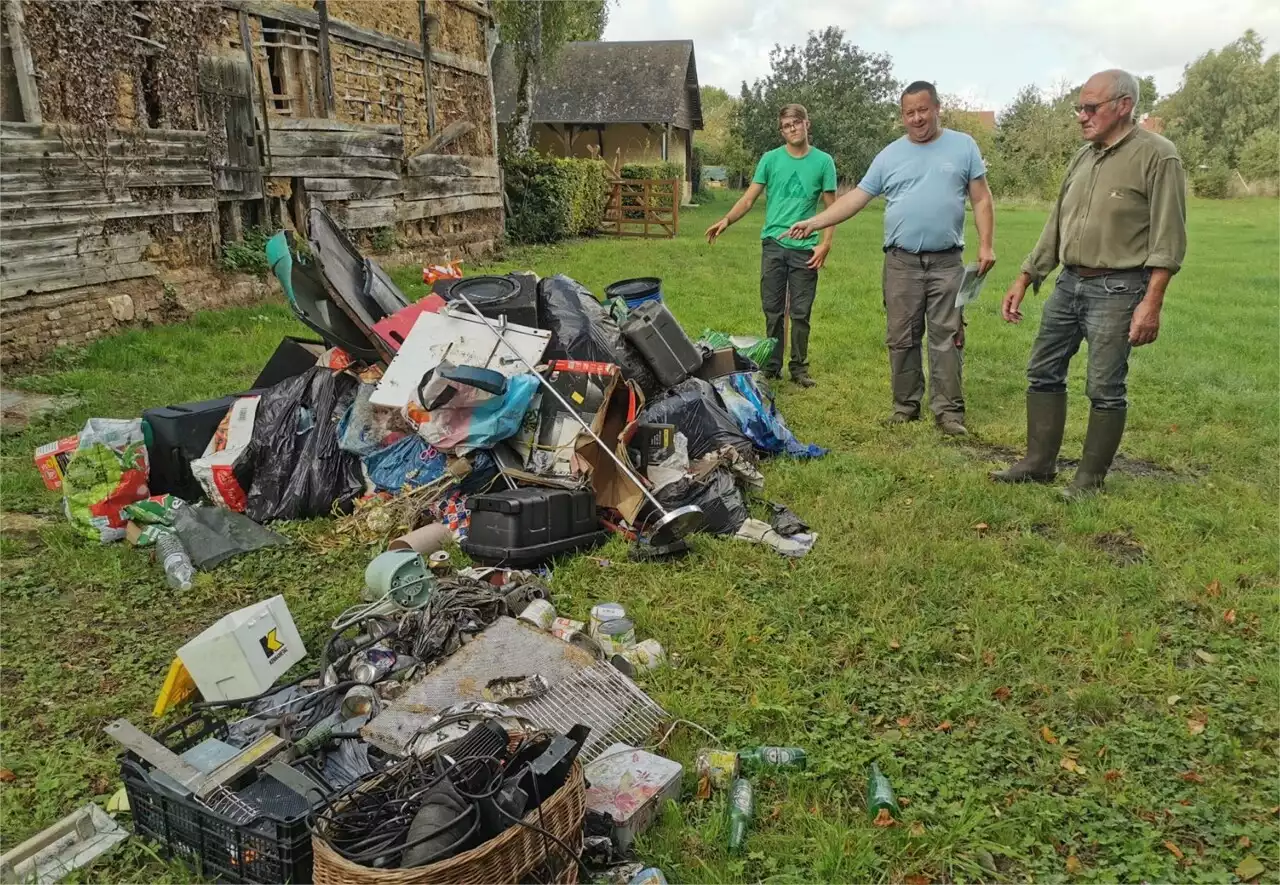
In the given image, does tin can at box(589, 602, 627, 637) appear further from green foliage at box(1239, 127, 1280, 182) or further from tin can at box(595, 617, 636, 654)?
green foliage at box(1239, 127, 1280, 182)

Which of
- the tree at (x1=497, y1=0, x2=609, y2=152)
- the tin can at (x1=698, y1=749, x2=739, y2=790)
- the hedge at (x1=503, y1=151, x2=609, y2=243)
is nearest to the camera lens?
the tin can at (x1=698, y1=749, x2=739, y2=790)

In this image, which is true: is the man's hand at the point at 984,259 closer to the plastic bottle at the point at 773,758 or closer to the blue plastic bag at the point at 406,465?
the blue plastic bag at the point at 406,465

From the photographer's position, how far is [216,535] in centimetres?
399

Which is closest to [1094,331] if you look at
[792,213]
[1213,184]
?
[792,213]

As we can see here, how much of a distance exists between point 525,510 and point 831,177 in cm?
381

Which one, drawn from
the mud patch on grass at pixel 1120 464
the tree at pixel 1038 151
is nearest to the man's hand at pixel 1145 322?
the mud patch on grass at pixel 1120 464

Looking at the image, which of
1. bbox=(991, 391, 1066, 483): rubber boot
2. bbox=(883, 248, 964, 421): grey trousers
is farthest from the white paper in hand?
bbox=(991, 391, 1066, 483): rubber boot

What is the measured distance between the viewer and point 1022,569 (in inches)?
144

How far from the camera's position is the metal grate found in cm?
262

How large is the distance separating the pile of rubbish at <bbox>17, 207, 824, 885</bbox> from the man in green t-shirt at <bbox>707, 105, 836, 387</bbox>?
0.75 m

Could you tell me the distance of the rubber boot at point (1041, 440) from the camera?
4512 millimetres

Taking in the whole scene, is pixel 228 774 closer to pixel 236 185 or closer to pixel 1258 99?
pixel 236 185

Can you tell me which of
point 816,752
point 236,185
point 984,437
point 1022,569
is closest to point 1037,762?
point 816,752

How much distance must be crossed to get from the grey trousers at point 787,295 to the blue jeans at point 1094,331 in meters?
2.12
